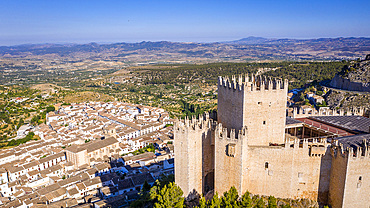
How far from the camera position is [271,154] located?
14680mm

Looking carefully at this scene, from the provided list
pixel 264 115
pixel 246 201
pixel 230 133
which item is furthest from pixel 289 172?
pixel 230 133

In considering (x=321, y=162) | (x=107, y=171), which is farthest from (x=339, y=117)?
(x=107, y=171)

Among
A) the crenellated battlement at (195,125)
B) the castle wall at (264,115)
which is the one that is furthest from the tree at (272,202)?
the crenellated battlement at (195,125)

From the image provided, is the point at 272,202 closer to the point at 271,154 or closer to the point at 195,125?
the point at 271,154

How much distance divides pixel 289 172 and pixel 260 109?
3.56 m

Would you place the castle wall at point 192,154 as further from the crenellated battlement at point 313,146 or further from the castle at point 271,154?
the crenellated battlement at point 313,146

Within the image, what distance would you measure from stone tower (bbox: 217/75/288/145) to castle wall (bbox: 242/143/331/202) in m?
1.02

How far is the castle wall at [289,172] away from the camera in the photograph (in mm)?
14438

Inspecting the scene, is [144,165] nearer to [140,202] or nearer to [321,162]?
[140,202]

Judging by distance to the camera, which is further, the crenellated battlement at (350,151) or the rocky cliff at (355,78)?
the rocky cliff at (355,78)

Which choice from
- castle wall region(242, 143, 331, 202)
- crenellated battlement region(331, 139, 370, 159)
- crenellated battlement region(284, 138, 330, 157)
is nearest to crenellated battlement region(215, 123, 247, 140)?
castle wall region(242, 143, 331, 202)

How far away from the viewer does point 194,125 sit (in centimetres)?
1650

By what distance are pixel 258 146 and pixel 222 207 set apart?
367cm

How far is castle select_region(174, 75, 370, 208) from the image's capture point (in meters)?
13.7
